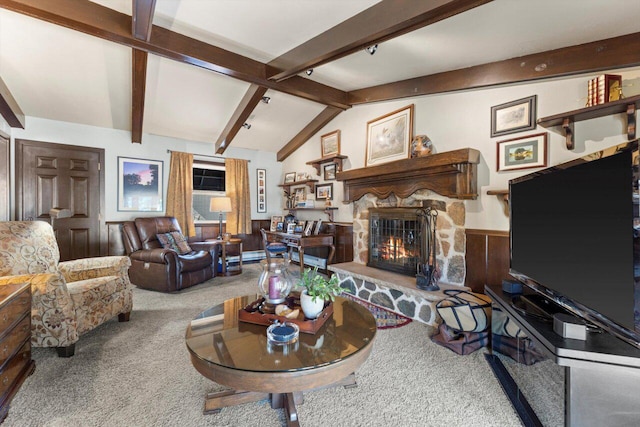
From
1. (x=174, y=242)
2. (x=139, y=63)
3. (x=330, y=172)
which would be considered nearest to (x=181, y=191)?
(x=174, y=242)

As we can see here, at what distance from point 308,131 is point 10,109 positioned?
3.89 metres

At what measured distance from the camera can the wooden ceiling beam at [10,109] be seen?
10.2ft

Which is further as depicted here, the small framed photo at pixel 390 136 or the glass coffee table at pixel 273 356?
the small framed photo at pixel 390 136

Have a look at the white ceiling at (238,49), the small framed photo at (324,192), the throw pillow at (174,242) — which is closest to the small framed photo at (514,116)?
the white ceiling at (238,49)

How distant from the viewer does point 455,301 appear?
224 centimetres

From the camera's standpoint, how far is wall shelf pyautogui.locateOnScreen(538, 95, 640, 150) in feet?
5.80

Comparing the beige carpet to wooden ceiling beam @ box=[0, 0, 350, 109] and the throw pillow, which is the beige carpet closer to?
the throw pillow

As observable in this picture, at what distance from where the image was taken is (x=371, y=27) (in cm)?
218

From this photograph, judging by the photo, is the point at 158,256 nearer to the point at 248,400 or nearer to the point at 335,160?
the point at 248,400

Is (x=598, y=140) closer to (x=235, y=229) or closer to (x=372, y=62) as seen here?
(x=372, y=62)

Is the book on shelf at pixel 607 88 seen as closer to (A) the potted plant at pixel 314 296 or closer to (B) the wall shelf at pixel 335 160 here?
(A) the potted plant at pixel 314 296

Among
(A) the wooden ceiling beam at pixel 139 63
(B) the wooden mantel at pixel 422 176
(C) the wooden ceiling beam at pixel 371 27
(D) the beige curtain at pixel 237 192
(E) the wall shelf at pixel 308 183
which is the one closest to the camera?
(C) the wooden ceiling beam at pixel 371 27

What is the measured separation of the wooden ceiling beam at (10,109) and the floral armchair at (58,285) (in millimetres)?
1883

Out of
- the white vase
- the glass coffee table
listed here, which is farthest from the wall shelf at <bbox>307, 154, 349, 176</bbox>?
the white vase
